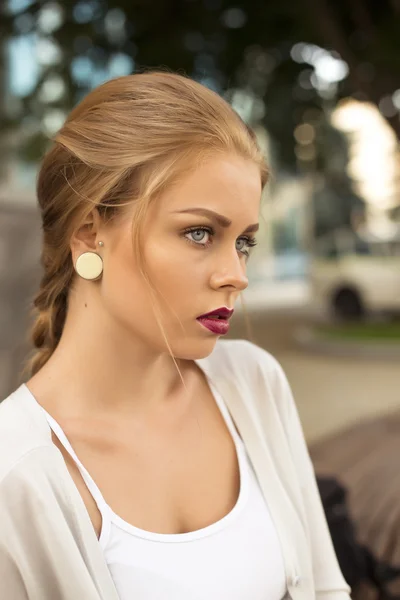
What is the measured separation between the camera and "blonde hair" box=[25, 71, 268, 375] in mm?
917

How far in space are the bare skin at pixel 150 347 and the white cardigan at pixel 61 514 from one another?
5 centimetres

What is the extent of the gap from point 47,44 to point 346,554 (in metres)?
5.32

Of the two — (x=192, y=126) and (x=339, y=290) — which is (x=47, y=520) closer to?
(x=192, y=126)

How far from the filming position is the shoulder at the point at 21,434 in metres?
0.84

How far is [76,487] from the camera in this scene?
0.89 meters

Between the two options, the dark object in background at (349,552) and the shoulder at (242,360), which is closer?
the shoulder at (242,360)

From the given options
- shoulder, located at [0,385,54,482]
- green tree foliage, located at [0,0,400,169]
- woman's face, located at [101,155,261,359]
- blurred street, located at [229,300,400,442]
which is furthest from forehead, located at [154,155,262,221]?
green tree foliage, located at [0,0,400,169]

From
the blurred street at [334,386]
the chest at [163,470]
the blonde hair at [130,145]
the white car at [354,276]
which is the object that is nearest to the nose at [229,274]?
the blonde hair at [130,145]

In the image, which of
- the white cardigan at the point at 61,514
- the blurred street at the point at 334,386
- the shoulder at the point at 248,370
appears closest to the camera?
the white cardigan at the point at 61,514

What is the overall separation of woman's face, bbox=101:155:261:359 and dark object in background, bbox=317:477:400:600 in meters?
1.00

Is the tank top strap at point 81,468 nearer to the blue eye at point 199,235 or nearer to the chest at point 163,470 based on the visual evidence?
the chest at point 163,470

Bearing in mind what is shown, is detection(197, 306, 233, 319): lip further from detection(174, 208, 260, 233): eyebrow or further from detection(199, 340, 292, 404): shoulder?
detection(199, 340, 292, 404): shoulder

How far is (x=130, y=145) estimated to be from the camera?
3.01 ft

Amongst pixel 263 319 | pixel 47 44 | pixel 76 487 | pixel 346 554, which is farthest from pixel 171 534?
pixel 263 319
